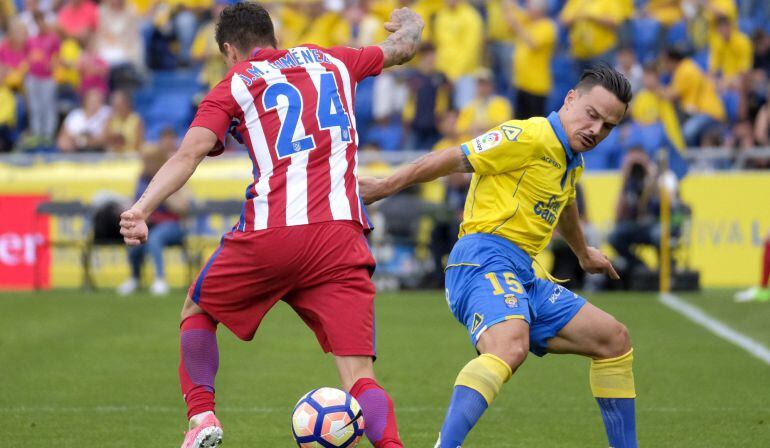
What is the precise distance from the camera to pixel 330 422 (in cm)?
576

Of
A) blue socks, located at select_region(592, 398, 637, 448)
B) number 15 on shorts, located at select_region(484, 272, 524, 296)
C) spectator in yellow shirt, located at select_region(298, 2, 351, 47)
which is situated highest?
spectator in yellow shirt, located at select_region(298, 2, 351, 47)

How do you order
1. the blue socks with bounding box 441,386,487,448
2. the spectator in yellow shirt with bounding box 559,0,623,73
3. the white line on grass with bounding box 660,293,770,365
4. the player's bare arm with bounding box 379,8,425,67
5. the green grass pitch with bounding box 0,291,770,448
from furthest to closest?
the spectator in yellow shirt with bounding box 559,0,623,73, the white line on grass with bounding box 660,293,770,365, the green grass pitch with bounding box 0,291,770,448, the player's bare arm with bounding box 379,8,425,67, the blue socks with bounding box 441,386,487,448

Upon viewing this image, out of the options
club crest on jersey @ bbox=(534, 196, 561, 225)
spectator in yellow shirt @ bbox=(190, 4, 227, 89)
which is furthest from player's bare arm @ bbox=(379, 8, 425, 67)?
spectator in yellow shirt @ bbox=(190, 4, 227, 89)

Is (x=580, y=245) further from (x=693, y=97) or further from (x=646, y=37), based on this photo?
(x=646, y=37)

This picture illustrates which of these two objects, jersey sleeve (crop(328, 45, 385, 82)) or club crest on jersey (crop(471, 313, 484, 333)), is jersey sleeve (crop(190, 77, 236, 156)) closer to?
jersey sleeve (crop(328, 45, 385, 82))

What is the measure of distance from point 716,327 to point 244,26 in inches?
309

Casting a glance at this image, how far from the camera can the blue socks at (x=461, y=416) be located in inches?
222

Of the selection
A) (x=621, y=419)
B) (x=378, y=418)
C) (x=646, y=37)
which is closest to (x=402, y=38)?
(x=378, y=418)

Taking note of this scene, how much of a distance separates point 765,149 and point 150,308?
27.3 feet

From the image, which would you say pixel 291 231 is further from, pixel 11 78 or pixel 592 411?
pixel 11 78

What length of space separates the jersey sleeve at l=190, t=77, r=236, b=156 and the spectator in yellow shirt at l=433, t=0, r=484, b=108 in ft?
44.6

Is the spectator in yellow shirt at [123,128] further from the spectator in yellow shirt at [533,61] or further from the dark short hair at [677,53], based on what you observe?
the dark short hair at [677,53]

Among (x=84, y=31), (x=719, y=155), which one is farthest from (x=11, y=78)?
(x=719, y=155)

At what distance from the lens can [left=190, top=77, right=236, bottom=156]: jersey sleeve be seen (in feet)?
18.9
